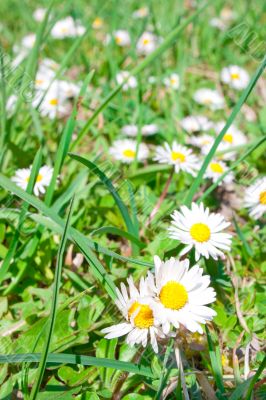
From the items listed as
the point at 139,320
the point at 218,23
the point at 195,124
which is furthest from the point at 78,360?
the point at 218,23

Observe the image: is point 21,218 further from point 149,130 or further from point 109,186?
point 149,130

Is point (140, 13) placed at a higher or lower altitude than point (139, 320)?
higher

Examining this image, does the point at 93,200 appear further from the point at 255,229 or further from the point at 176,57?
the point at 176,57

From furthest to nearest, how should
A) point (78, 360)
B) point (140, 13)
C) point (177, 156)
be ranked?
point (140, 13) < point (177, 156) < point (78, 360)

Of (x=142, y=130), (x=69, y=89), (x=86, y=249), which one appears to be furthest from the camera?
(x=69, y=89)

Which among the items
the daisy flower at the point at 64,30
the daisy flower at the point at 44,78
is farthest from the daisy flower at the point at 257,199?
the daisy flower at the point at 64,30

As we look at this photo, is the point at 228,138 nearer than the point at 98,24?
Yes
